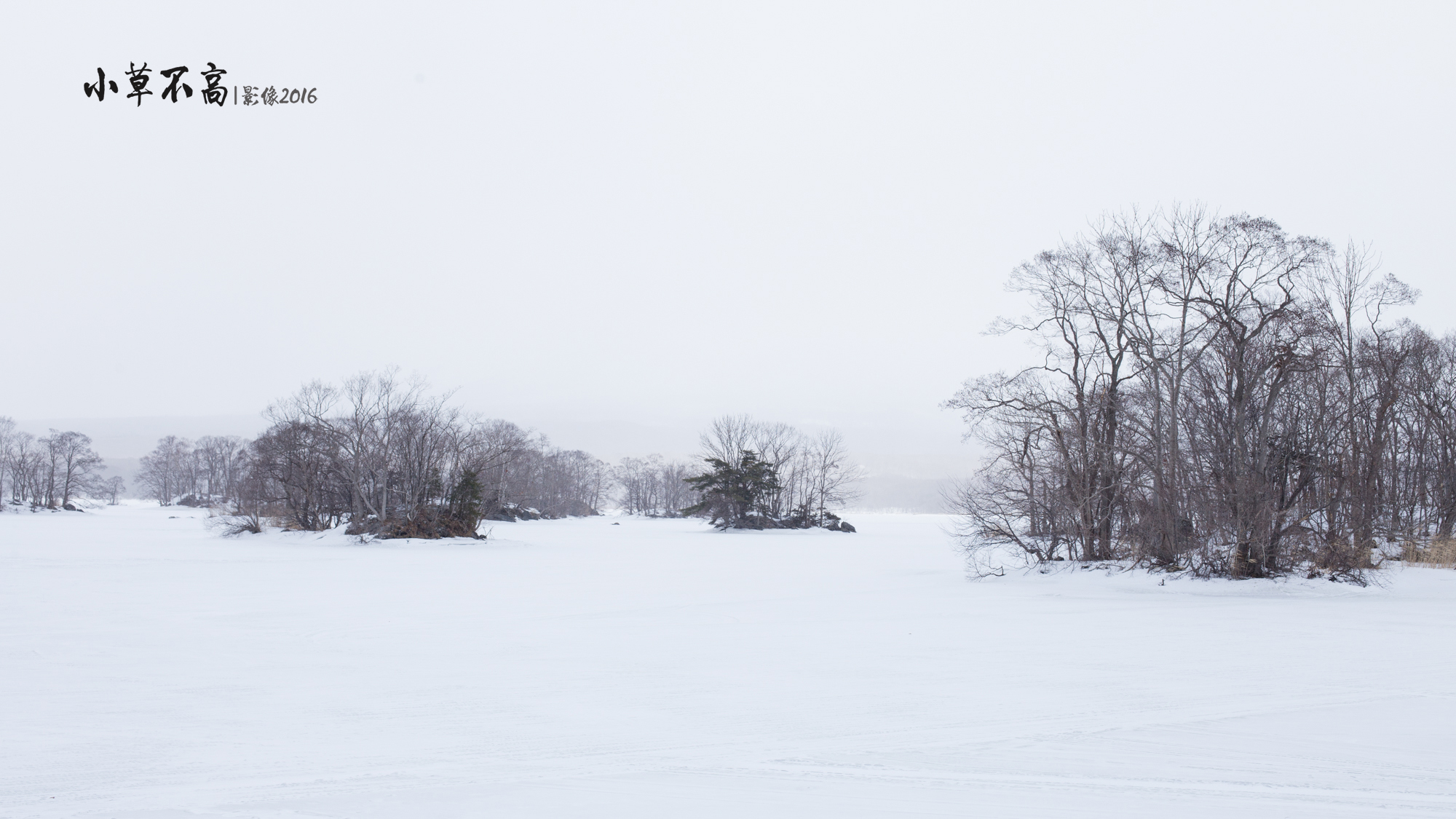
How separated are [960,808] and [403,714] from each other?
4.58m

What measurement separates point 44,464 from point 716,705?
10868 cm

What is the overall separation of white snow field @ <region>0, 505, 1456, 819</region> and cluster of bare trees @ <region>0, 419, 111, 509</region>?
89.8m

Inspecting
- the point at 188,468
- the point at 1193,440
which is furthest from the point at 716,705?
the point at 188,468

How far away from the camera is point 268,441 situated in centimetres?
4150

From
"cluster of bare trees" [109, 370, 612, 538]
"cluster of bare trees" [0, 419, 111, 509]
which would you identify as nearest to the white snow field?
"cluster of bare trees" [109, 370, 612, 538]

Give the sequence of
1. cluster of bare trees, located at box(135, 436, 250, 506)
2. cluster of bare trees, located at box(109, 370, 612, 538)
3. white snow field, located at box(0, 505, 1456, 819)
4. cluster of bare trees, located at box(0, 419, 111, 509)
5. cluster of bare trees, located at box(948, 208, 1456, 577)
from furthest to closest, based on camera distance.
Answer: cluster of bare trees, located at box(135, 436, 250, 506), cluster of bare trees, located at box(0, 419, 111, 509), cluster of bare trees, located at box(109, 370, 612, 538), cluster of bare trees, located at box(948, 208, 1456, 577), white snow field, located at box(0, 505, 1456, 819)

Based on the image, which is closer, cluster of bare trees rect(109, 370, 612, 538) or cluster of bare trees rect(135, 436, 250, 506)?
cluster of bare trees rect(109, 370, 612, 538)

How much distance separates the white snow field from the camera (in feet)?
17.0

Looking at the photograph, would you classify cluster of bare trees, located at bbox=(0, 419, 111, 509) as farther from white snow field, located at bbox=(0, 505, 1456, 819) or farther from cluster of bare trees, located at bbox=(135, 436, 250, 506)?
white snow field, located at bbox=(0, 505, 1456, 819)

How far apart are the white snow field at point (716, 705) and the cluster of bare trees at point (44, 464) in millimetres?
89794

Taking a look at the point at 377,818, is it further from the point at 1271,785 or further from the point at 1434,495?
the point at 1434,495

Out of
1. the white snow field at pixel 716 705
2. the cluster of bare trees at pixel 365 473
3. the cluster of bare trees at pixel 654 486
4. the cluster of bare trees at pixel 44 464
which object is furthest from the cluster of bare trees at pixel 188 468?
the white snow field at pixel 716 705

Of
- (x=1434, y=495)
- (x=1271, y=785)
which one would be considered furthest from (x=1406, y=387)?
(x=1271, y=785)

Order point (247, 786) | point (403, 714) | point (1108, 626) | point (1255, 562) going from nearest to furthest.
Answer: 1. point (247, 786)
2. point (403, 714)
3. point (1108, 626)
4. point (1255, 562)
